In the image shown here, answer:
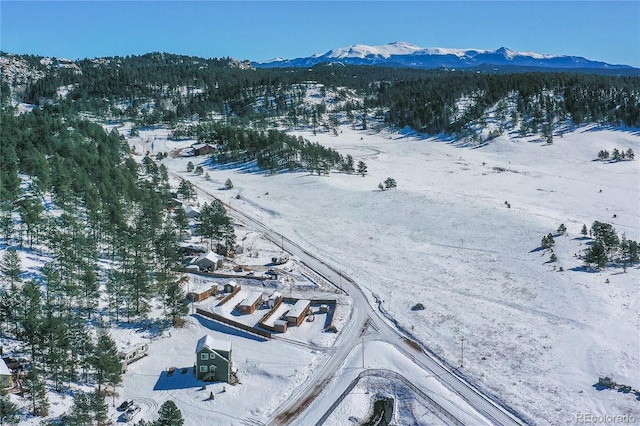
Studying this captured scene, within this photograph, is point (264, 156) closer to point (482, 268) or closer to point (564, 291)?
point (482, 268)

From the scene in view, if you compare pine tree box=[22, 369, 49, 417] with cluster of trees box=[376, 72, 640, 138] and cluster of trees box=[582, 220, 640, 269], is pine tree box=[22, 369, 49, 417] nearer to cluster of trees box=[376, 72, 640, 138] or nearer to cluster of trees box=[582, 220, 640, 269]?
cluster of trees box=[582, 220, 640, 269]

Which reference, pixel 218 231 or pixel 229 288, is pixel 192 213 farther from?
pixel 229 288

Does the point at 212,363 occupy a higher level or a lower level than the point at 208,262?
lower

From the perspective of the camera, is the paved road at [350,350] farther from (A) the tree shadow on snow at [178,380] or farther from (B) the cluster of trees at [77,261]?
(B) the cluster of trees at [77,261]

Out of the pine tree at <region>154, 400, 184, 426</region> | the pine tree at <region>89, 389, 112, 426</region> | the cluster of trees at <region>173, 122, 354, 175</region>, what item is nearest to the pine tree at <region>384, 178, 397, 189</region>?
the cluster of trees at <region>173, 122, 354, 175</region>

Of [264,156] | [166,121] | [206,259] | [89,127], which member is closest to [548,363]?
[206,259]

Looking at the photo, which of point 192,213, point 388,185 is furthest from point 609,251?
point 192,213
